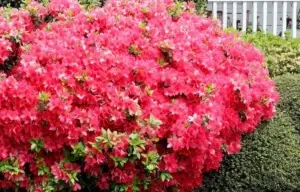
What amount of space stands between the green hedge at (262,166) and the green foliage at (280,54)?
1.52 metres

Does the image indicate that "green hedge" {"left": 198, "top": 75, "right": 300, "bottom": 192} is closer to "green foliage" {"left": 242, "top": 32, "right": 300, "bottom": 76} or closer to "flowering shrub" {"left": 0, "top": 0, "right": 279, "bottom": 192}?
"flowering shrub" {"left": 0, "top": 0, "right": 279, "bottom": 192}

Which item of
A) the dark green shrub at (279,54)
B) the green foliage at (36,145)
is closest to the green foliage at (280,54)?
the dark green shrub at (279,54)

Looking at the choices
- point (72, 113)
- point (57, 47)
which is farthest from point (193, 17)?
point (72, 113)

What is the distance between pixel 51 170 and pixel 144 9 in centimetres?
134

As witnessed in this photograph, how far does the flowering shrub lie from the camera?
11.7 feet

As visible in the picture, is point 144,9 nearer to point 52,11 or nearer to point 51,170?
point 52,11

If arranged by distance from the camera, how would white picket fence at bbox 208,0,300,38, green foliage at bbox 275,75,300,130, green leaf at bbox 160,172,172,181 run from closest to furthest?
green leaf at bbox 160,172,172,181 → green foliage at bbox 275,75,300,130 → white picket fence at bbox 208,0,300,38

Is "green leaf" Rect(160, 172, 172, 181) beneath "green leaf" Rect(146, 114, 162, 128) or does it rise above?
beneath

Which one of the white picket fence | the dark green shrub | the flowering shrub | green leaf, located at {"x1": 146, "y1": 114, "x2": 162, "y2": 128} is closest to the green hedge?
the flowering shrub

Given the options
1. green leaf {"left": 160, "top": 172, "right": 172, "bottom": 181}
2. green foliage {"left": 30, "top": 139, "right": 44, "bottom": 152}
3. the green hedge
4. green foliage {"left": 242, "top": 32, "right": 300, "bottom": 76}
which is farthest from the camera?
green foliage {"left": 242, "top": 32, "right": 300, "bottom": 76}

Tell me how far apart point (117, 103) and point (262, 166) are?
1162 millimetres

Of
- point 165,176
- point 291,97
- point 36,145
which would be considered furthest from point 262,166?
point 36,145

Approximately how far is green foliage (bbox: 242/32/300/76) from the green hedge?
1525 millimetres

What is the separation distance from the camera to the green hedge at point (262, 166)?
168 inches
